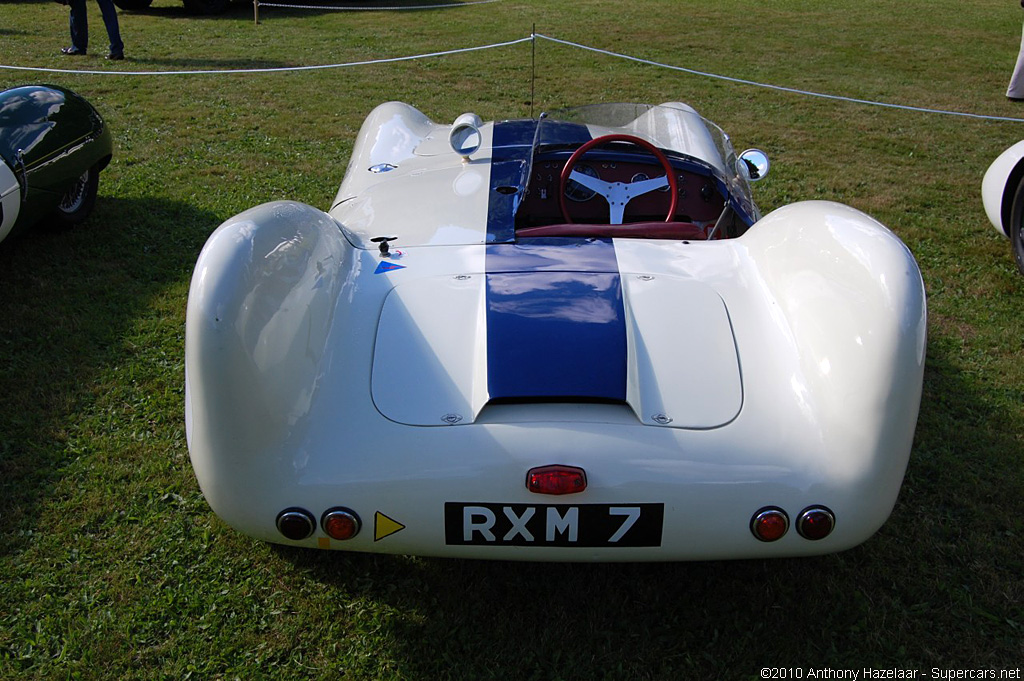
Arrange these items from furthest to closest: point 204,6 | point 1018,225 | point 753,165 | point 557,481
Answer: point 204,6, point 1018,225, point 753,165, point 557,481

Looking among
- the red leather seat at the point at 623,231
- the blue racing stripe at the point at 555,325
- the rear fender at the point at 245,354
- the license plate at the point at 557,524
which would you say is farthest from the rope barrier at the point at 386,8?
the license plate at the point at 557,524

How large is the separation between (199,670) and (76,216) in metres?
3.79

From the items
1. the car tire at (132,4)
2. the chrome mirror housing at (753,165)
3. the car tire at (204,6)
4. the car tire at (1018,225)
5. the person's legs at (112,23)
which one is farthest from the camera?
the car tire at (132,4)

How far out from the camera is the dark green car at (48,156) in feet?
14.8

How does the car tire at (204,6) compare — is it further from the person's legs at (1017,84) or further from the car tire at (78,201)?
the person's legs at (1017,84)

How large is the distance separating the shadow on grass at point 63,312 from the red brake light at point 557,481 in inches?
74.1

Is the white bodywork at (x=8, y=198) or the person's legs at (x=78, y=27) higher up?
the white bodywork at (x=8, y=198)

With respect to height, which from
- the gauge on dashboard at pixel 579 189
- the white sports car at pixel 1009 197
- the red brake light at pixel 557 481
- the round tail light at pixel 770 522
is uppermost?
the gauge on dashboard at pixel 579 189

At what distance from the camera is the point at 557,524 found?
86.4 inches

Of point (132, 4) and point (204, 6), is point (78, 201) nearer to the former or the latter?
point (204, 6)

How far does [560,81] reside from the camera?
32.1 feet

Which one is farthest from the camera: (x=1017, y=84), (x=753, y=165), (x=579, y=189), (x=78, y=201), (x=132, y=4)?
(x=132, y=4)

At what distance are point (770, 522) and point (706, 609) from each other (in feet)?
1.90

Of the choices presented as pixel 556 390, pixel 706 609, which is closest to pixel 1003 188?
pixel 706 609
